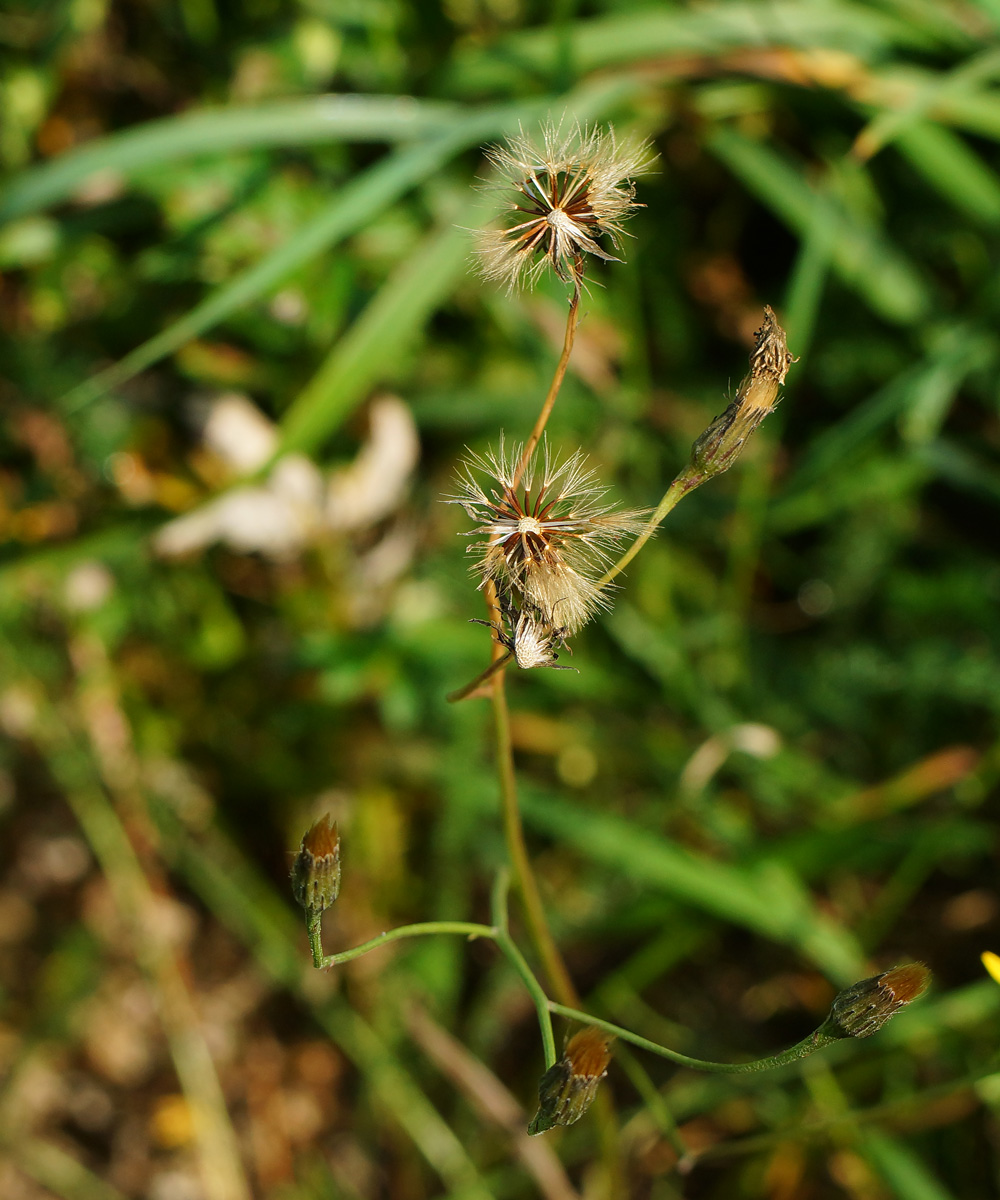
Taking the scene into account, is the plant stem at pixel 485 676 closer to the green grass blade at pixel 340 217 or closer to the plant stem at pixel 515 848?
the plant stem at pixel 515 848

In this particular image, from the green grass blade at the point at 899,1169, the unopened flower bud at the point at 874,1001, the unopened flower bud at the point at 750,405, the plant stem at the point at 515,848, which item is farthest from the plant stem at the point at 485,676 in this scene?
the green grass blade at the point at 899,1169

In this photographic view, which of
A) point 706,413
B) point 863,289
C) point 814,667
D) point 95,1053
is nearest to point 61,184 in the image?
point 706,413


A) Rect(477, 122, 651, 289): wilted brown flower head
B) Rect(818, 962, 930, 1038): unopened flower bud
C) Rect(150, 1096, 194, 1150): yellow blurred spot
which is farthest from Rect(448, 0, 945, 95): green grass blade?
Rect(150, 1096, 194, 1150): yellow blurred spot

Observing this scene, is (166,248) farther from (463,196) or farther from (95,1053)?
(95,1053)

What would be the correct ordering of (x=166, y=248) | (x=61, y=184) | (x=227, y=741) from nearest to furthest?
1. (x=61, y=184)
2. (x=166, y=248)
3. (x=227, y=741)

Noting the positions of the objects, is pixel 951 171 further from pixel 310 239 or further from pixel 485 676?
pixel 485 676

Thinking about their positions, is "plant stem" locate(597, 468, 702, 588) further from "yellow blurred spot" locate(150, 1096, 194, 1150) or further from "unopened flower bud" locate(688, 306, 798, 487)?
"yellow blurred spot" locate(150, 1096, 194, 1150)
